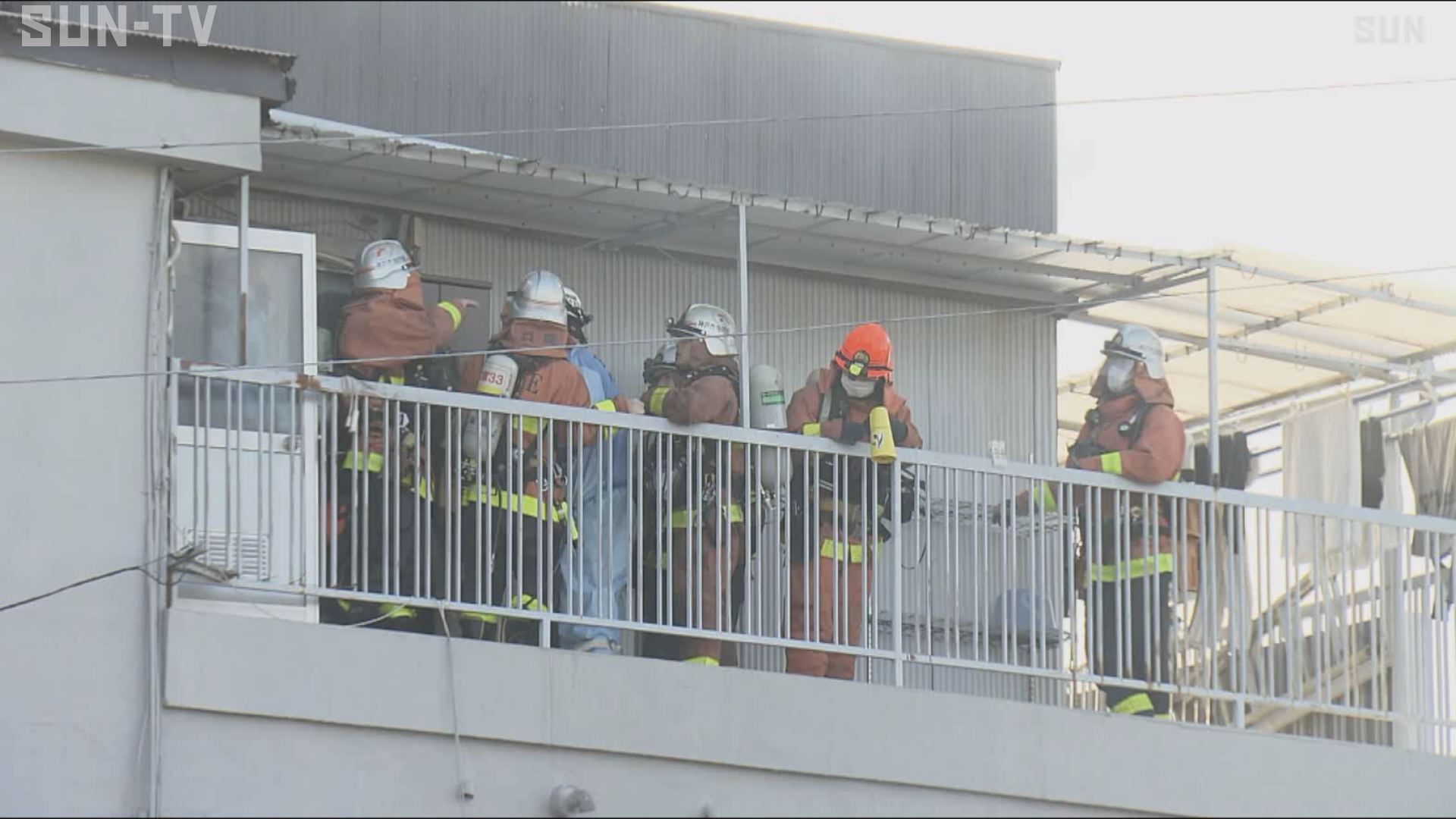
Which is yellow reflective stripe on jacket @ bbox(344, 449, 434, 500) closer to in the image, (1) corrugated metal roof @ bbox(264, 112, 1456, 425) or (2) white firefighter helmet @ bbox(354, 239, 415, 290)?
(2) white firefighter helmet @ bbox(354, 239, 415, 290)

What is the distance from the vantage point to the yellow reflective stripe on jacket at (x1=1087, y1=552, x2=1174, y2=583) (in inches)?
443

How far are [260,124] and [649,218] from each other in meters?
2.62

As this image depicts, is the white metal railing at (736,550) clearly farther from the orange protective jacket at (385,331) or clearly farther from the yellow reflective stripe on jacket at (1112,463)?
the orange protective jacket at (385,331)

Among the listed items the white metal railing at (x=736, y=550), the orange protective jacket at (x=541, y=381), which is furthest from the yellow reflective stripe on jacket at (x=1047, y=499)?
the orange protective jacket at (x=541, y=381)

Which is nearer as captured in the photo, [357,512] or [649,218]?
[357,512]

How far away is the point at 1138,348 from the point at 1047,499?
0.96 m

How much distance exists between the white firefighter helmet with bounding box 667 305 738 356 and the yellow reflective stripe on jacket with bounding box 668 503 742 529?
0.94 metres

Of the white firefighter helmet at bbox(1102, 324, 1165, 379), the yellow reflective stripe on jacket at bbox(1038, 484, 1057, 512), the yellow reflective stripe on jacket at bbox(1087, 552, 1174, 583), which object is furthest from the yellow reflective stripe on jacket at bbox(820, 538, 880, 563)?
the white firefighter helmet at bbox(1102, 324, 1165, 379)

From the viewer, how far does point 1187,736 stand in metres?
10.9

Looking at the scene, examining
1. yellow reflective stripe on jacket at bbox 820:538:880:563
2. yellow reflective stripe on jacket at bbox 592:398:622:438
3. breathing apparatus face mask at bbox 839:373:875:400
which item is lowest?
yellow reflective stripe on jacket at bbox 820:538:880:563

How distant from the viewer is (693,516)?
10945mm

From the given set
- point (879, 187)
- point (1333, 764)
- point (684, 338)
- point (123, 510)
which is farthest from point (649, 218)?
point (1333, 764)

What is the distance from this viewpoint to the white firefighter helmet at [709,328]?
1162 cm

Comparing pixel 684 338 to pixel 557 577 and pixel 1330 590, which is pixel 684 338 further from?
pixel 1330 590
